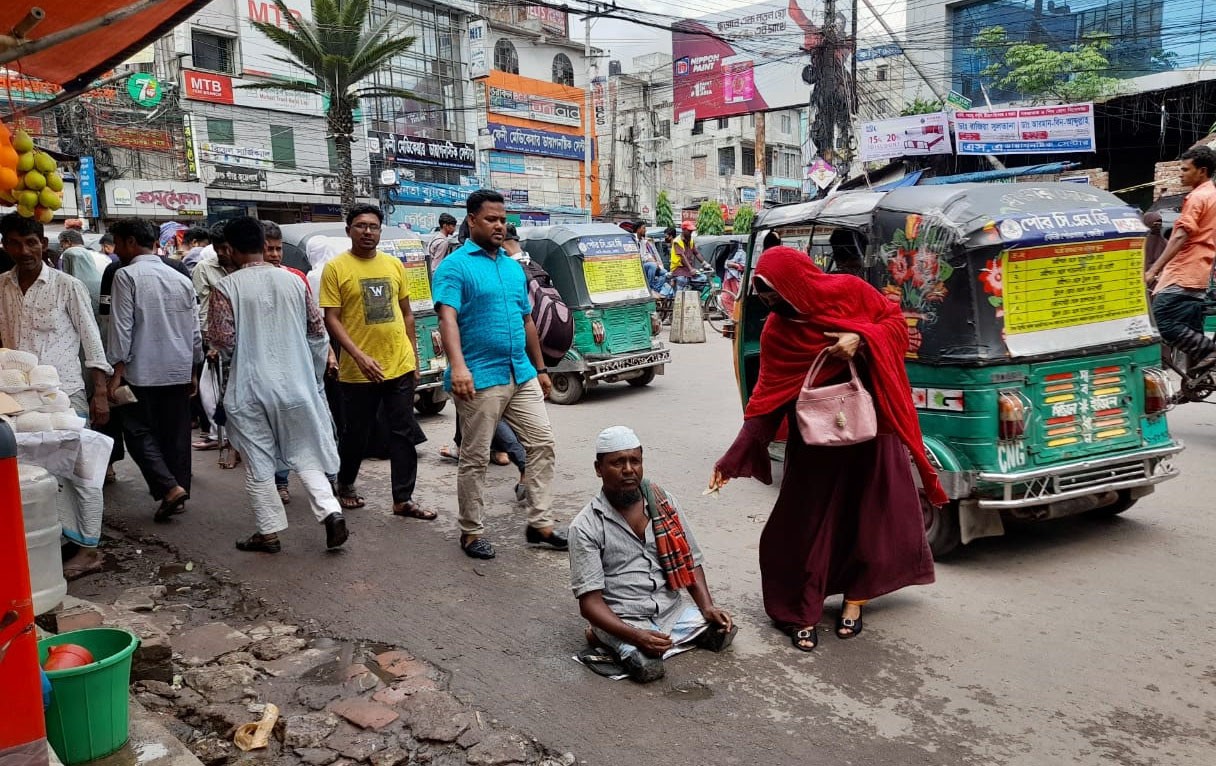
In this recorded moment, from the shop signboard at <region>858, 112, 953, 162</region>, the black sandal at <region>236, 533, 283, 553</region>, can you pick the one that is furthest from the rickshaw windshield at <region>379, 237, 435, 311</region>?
the shop signboard at <region>858, 112, 953, 162</region>

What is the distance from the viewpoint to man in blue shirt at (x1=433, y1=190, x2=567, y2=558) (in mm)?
4695

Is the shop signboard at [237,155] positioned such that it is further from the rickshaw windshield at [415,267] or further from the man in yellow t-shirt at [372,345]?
the man in yellow t-shirt at [372,345]

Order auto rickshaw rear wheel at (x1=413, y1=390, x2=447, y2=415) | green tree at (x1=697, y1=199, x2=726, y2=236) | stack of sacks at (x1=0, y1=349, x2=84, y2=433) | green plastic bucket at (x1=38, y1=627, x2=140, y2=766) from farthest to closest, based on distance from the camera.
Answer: green tree at (x1=697, y1=199, x2=726, y2=236)
auto rickshaw rear wheel at (x1=413, y1=390, x2=447, y2=415)
stack of sacks at (x1=0, y1=349, x2=84, y2=433)
green plastic bucket at (x1=38, y1=627, x2=140, y2=766)

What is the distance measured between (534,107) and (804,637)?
4112 centimetres

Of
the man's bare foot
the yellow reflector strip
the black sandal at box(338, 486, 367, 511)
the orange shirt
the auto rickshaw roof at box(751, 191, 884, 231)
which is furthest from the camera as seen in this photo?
the orange shirt

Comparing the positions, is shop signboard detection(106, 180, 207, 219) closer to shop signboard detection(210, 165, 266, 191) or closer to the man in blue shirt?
shop signboard detection(210, 165, 266, 191)

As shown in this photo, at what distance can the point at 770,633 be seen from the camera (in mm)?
3814

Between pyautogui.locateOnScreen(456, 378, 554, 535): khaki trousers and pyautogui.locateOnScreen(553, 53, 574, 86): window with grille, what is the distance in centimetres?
4252

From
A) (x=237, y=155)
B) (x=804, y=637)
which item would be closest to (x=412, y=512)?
(x=804, y=637)

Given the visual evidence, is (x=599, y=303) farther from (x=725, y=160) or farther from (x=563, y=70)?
(x=725, y=160)

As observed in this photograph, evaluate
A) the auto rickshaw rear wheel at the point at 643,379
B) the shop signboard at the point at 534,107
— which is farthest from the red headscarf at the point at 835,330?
the shop signboard at the point at 534,107

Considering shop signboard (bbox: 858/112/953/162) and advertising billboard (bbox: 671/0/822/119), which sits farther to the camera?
advertising billboard (bbox: 671/0/822/119)

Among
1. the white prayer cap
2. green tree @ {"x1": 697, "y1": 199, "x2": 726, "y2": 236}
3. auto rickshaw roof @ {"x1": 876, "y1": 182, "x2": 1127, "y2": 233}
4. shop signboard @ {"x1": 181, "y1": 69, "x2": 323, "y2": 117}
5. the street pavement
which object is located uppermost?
shop signboard @ {"x1": 181, "y1": 69, "x2": 323, "y2": 117}

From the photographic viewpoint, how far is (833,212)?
16.8ft
